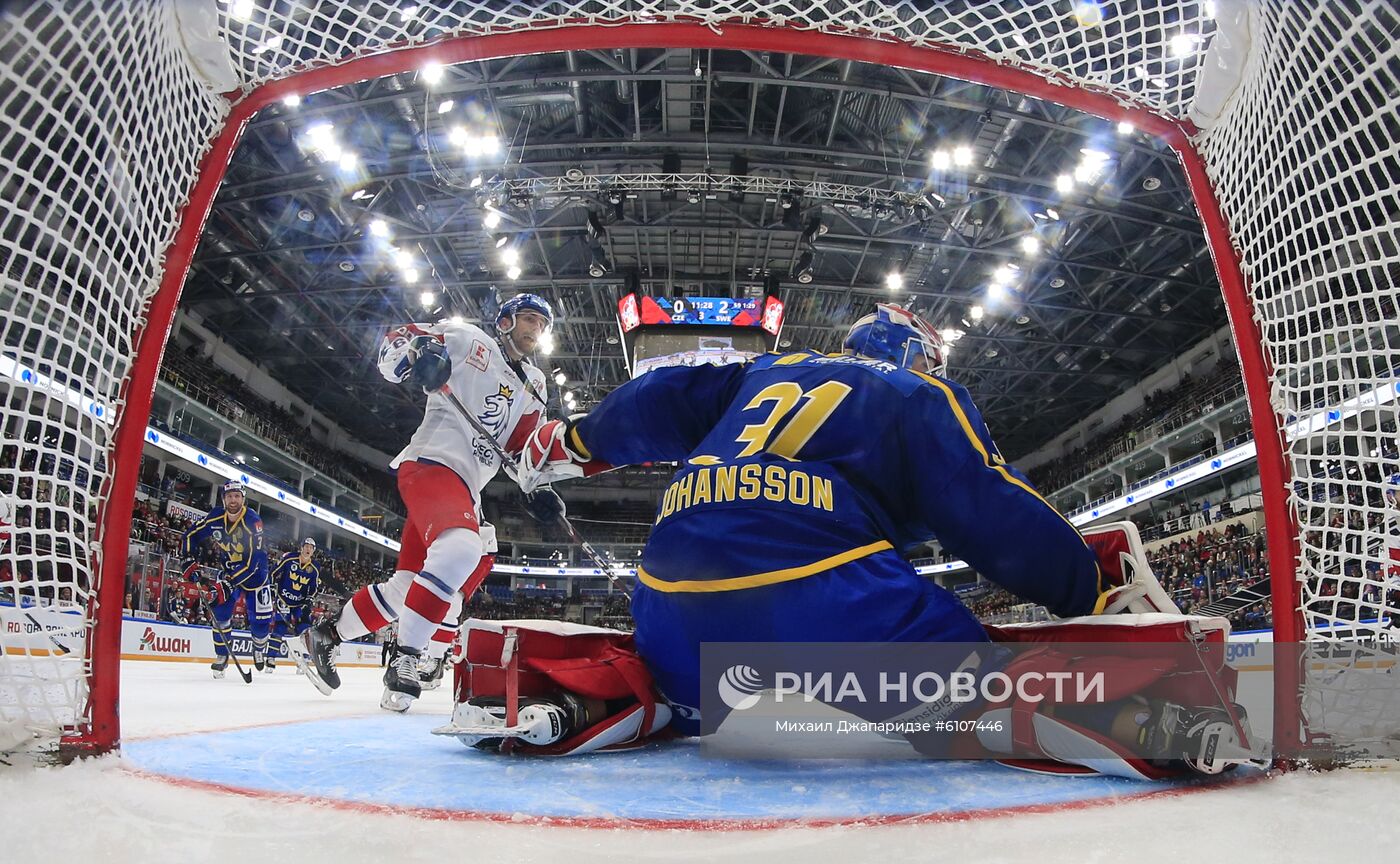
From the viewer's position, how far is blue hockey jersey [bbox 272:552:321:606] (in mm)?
7066

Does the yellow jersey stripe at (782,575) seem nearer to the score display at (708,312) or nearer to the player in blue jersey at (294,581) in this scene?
the player in blue jersey at (294,581)

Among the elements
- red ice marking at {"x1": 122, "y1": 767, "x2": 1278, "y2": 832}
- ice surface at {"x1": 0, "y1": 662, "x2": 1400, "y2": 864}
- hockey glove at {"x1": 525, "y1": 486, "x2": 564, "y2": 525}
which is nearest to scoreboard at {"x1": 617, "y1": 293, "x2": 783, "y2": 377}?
hockey glove at {"x1": 525, "y1": 486, "x2": 564, "y2": 525}

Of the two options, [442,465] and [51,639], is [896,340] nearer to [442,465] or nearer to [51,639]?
[442,465]

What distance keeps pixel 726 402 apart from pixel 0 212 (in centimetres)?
146

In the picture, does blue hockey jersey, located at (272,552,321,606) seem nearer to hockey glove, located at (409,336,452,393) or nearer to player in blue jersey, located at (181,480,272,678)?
player in blue jersey, located at (181,480,272,678)

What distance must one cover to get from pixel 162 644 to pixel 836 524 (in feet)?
29.6

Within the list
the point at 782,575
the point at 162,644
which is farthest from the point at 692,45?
the point at 162,644

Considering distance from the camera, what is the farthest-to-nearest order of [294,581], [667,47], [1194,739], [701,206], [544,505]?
[701,206] → [294,581] → [544,505] → [667,47] → [1194,739]

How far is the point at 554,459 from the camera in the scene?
239 centimetres

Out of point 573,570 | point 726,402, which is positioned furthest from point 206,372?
point 726,402

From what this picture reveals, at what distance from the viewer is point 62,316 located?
149 centimetres

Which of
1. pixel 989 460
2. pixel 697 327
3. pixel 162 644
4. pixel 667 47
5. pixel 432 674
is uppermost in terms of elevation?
pixel 697 327

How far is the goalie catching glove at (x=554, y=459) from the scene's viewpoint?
2.22 metres

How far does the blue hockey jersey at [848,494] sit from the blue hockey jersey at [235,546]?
18.7 ft
